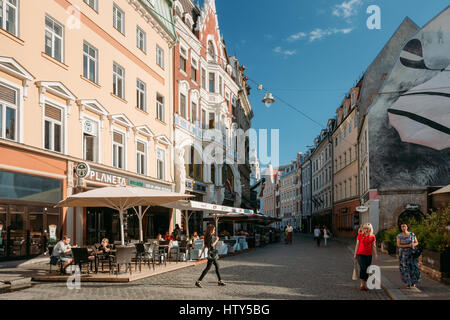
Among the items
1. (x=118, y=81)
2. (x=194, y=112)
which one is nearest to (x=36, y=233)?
(x=118, y=81)

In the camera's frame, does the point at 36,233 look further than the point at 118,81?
No

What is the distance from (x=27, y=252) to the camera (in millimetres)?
16141

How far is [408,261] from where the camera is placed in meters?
11.4

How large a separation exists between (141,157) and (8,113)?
36.2 ft

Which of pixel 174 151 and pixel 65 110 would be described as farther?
pixel 174 151

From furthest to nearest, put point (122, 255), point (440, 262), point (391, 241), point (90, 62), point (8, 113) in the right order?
point (391, 241), point (90, 62), point (8, 113), point (122, 255), point (440, 262)

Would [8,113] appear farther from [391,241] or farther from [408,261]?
[391,241]

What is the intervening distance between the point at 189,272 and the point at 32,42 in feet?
31.5

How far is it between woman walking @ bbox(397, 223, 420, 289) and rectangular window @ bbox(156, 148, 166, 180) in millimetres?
18507

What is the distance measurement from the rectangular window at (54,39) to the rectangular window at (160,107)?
410 inches

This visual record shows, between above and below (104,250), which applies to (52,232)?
above
